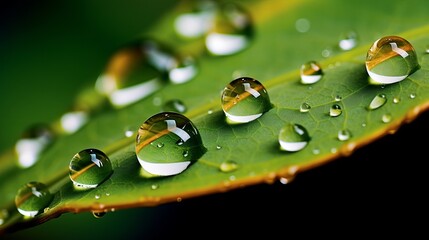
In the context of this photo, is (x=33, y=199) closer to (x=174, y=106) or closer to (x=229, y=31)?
(x=174, y=106)

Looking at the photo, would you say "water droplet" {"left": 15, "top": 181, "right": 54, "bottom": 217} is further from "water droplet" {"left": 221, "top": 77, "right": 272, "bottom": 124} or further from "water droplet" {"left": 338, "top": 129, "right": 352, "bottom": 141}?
"water droplet" {"left": 338, "top": 129, "right": 352, "bottom": 141}

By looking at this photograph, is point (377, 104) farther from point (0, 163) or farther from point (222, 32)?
point (0, 163)

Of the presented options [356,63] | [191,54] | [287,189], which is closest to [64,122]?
[191,54]

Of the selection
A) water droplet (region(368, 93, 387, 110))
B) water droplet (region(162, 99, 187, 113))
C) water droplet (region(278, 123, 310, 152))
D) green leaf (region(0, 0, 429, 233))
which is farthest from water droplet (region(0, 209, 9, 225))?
water droplet (region(368, 93, 387, 110))

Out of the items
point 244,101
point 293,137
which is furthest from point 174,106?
point 293,137

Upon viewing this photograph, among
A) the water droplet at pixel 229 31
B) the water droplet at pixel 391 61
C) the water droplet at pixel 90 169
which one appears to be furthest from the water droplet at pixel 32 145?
the water droplet at pixel 391 61

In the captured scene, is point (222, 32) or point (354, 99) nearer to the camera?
point (354, 99)
